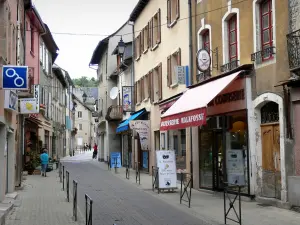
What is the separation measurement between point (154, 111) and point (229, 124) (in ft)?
33.2

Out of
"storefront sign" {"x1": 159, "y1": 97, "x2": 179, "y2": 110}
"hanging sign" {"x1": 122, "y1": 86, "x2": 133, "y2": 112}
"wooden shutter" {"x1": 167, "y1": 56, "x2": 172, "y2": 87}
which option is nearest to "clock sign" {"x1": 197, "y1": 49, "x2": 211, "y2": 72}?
"storefront sign" {"x1": 159, "y1": 97, "x2": 179, "y2": 110}

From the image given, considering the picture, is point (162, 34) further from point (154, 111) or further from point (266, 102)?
point (266, 102)

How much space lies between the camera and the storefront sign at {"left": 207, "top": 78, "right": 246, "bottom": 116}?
559 inches

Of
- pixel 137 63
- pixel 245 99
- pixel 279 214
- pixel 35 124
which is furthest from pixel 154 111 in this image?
pixel 279 214

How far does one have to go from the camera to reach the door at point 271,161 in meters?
12.6

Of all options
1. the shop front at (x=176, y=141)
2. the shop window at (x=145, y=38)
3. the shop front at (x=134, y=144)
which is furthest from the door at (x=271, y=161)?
the shop window at (x=145, y=38)

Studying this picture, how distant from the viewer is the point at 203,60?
16.3m

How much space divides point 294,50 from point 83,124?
3426 inches

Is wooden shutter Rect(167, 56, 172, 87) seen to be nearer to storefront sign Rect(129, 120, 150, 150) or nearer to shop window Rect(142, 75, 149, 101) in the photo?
storefront sign Rect(129, 120, 150, 150)

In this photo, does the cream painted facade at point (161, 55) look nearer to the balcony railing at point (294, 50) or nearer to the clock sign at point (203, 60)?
the clock sign at point (203, 60)

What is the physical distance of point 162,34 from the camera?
936 inches

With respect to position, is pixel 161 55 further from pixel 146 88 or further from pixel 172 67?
pixel 146 88

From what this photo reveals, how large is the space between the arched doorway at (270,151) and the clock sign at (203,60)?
3.39 m

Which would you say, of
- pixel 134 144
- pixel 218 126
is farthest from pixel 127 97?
pixel 218 126
